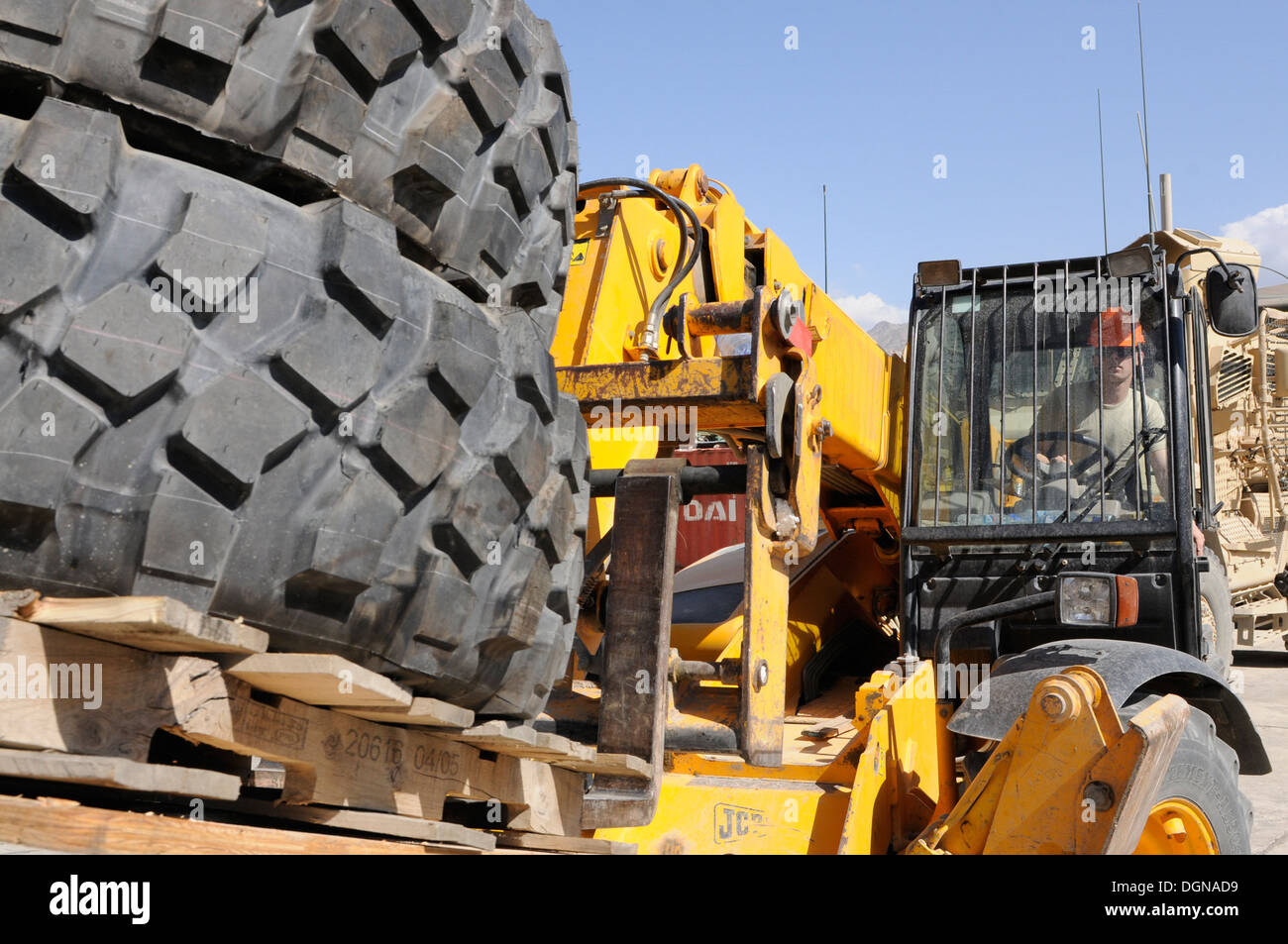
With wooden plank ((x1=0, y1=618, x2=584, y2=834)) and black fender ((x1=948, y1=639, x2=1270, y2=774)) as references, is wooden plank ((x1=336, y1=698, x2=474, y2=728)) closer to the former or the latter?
wooden plank ((x1=0, y1=618, x2=584, y2=834))

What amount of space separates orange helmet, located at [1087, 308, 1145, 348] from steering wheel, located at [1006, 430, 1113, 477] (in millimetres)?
402

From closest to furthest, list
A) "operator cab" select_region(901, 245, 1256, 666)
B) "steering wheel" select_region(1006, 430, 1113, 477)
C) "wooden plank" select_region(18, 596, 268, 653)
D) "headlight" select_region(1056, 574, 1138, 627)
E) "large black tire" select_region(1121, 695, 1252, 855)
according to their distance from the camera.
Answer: "wooden plank" select_region(18, 596, 268, 653)
"large black tire" select_region(1121, 695, 1252, 855)
"headlight" select_region(1056, 574, 1138, 627)
"operator cab" select_region(901, 245, 1256, 666)
"steering wheel" select_region(1006, 430, 1113, 477)

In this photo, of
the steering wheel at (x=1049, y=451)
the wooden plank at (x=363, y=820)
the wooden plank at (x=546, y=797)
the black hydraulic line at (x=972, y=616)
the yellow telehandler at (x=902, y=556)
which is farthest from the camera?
the steering wheel at (x=1049, y=451)

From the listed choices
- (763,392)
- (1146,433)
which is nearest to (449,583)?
(763,392)

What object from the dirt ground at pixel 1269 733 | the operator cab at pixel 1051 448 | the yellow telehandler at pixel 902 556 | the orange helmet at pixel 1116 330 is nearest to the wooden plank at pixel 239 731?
the yellow telehandler at pixel 902 556

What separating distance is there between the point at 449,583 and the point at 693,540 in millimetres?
9543

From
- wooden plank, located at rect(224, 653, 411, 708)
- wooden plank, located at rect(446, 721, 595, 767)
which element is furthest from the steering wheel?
wooden plank, located at rect(224, 653, 411, 708)

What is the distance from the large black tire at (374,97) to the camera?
1.60 metres

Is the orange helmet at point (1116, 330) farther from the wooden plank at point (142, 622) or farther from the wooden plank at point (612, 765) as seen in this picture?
the wooden plank at point (142, 622)

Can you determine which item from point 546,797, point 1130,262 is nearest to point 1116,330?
point 1130,262

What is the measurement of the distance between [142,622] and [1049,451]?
381cm

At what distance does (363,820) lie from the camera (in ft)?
6.99

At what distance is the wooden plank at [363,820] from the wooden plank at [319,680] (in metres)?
0.33

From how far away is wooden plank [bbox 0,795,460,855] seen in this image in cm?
151
